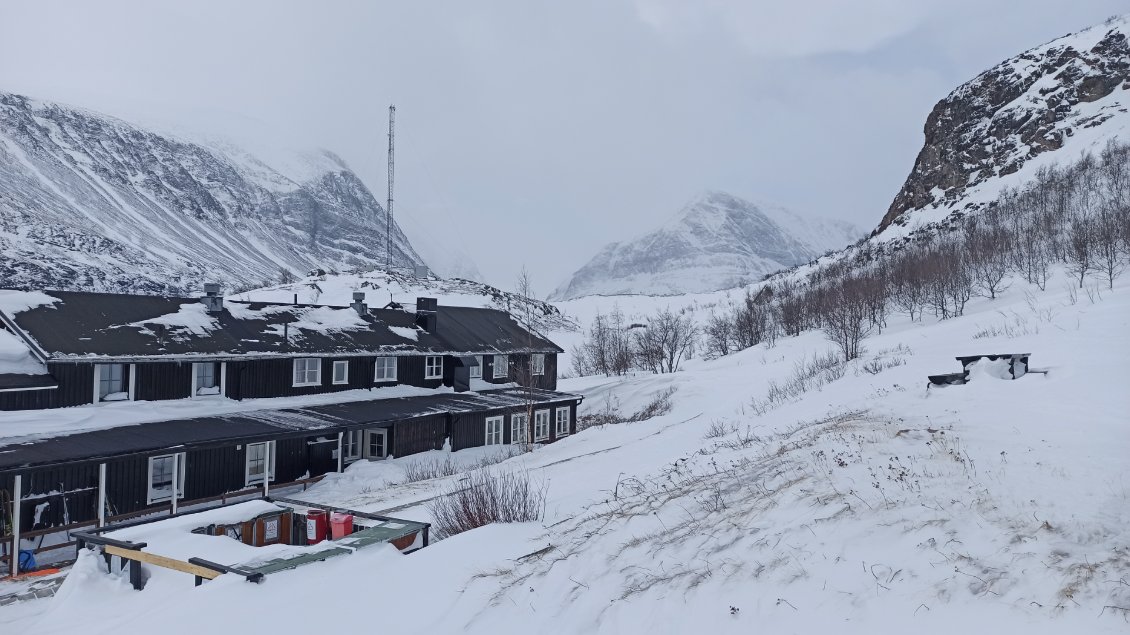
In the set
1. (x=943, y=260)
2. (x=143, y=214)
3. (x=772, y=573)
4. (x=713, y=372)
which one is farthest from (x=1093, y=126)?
(x=143, y=214)

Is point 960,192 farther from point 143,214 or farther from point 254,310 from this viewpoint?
point 143,214

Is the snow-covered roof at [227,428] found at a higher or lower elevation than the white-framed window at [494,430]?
higher

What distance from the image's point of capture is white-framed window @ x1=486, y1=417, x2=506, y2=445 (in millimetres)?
30881

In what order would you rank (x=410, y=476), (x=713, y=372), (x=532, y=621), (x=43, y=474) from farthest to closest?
(x=713, y=372) → (x=410, y=476) → (x=43, y=474) → (x=532, y=621)

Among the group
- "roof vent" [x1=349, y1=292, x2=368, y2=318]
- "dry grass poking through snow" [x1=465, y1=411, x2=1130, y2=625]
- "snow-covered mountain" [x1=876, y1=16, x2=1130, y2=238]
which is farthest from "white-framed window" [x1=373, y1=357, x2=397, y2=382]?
"snow-covered mountain" [x1=876, y1=16, x2=1130, y2=238]

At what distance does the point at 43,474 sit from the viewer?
59.8ft

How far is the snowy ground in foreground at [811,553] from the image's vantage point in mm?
5508

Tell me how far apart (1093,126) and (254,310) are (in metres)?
84.9

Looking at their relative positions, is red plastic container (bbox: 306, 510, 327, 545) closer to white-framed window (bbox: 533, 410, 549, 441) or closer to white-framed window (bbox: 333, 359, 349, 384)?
white-framed window (bbox: 333, 359, 349, 384)

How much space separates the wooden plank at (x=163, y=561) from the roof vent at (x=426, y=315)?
24.7 metres

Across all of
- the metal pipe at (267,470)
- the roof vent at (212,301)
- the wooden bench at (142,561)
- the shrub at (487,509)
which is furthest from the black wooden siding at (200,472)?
→ the shrub at (487,509)

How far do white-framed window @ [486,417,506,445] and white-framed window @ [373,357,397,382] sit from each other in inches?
207

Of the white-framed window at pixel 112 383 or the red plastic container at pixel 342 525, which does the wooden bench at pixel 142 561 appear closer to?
the red plastic container at pixel 342 525

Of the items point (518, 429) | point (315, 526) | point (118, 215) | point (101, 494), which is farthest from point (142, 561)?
point (118, 215)
